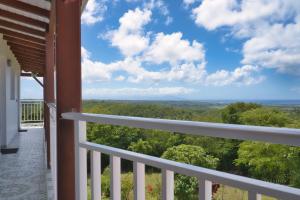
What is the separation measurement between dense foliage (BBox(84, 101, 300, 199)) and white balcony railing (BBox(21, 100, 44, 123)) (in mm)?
5441

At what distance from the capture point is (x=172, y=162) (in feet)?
3.48

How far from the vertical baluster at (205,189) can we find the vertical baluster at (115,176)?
0.52m

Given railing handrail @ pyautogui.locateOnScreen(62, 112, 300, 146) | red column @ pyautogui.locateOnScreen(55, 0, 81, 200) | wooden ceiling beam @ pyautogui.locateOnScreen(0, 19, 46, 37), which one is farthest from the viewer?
wooden ceiling beam @ pyautogui.locateOnScreen(0, 19, 46, 37)

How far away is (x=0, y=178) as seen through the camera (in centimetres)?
425

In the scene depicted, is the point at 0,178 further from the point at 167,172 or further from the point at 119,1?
the point at 119,1

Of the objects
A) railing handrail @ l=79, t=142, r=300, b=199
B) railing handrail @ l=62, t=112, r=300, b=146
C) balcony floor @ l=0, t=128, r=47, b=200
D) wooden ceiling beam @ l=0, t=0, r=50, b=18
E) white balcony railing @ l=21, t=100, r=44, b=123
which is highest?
wooden ceiling beam @ l=0, t=0, r=50, b=18

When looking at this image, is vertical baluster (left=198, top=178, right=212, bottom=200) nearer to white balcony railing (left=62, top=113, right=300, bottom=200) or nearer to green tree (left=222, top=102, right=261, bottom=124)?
white balcony railing (left=62, top=113, right=300, bottom=200)

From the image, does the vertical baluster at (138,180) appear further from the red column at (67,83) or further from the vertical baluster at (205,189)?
the red column at (67,83)

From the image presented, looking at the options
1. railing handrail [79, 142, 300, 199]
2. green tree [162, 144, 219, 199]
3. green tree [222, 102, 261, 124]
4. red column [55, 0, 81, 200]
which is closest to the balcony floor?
red column [55, 0, 81, 200]

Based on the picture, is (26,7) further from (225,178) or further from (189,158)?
(225,178)

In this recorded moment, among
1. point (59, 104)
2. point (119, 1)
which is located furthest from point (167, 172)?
point (119, 1)

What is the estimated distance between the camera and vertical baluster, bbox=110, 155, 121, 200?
4.60ft

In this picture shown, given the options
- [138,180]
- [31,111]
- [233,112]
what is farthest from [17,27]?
[31,111]

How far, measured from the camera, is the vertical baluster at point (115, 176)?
1403 mm
